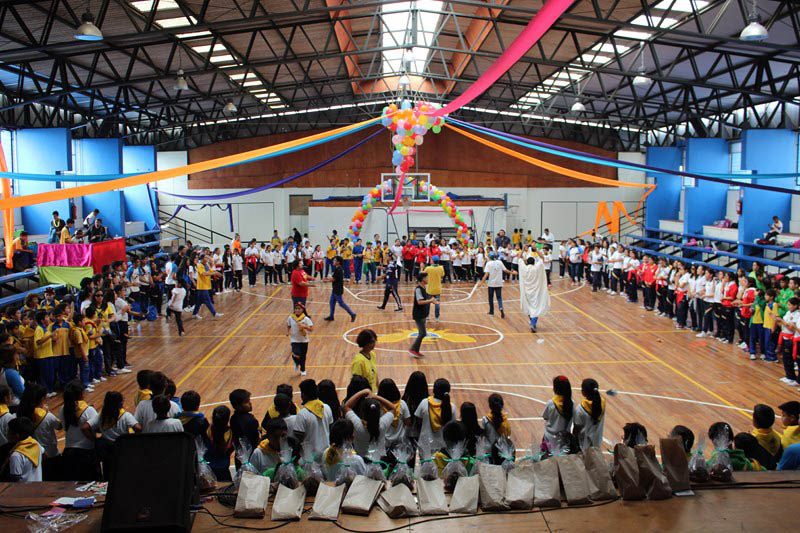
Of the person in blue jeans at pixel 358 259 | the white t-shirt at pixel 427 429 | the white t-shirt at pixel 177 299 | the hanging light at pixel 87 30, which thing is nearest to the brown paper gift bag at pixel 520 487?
the white t-shirt at pixel 427 429

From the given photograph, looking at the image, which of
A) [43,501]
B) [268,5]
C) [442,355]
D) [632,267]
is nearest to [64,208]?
[268,5]

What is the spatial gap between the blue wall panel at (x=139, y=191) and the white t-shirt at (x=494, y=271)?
617 inches

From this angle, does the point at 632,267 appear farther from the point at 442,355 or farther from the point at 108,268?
the point at 108,268

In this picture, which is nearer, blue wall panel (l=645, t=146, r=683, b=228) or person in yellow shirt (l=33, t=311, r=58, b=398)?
person in yellow shirt (l=33, t=311, r=58, b=398)

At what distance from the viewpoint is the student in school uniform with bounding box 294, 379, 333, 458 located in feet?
18.2

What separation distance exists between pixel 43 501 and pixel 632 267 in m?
16.2

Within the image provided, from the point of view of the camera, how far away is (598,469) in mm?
4055

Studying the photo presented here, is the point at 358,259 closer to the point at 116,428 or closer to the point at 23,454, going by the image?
the point at 116,428

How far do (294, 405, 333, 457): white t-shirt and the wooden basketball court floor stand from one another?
3222 mm

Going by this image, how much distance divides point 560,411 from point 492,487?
→ 2.02 meters

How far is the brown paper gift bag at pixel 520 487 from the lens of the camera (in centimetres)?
386

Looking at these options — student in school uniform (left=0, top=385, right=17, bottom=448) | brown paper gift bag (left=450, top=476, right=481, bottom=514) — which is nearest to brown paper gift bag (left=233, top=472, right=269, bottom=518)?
brown paper gift bag (left=450, top=476, right=481, bottom=514)

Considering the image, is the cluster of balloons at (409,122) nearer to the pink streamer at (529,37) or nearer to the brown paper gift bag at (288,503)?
the pink streamer at (529,37)

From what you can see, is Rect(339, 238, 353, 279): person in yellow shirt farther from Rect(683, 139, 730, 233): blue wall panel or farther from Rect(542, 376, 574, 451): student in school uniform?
Rect(542, 376, 574, 451): student in school uniform
